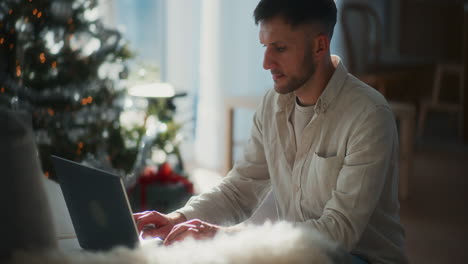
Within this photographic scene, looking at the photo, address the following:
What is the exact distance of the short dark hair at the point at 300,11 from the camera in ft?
4.51

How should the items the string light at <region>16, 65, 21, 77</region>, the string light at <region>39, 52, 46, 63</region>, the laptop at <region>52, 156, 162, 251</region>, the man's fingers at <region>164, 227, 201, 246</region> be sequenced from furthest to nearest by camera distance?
the string light at <region>39, 52, 46, 63</region> < the string light at <region>16, 65, 21, 77</region> < the man's fingers at <region>164, 227, 201, 246</region> < the laptop at <region>52, 156, 162, 251</region>

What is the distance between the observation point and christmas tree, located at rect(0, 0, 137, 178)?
2553mm

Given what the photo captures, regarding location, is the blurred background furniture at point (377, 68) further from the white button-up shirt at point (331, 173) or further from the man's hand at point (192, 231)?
the man's hand at point (192, 231)

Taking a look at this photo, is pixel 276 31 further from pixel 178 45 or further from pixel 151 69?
pixel 178 45

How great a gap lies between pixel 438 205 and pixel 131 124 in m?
1.79

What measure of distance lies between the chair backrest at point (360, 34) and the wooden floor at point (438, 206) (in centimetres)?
85

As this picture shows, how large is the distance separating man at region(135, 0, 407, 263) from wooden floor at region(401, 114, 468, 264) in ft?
4.53

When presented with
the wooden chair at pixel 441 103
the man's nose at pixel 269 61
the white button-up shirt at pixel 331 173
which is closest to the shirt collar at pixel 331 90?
the white button-up shirt at pixel 331 173

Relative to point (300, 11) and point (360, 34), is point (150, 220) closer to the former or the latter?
point (300, 11)

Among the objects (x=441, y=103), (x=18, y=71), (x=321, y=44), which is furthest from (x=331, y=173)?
(x=441, y=103)

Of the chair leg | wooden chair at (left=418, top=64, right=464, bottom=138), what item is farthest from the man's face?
the chair leg

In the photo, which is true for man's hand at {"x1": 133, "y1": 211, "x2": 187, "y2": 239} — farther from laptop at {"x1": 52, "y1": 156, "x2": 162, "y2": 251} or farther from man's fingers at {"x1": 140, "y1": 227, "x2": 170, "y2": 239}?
laptop at {"x1": 52, "y1": 156, "x2": 162, "y2": 251}

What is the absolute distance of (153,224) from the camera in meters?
1.38

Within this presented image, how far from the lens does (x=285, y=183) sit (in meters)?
1.50
